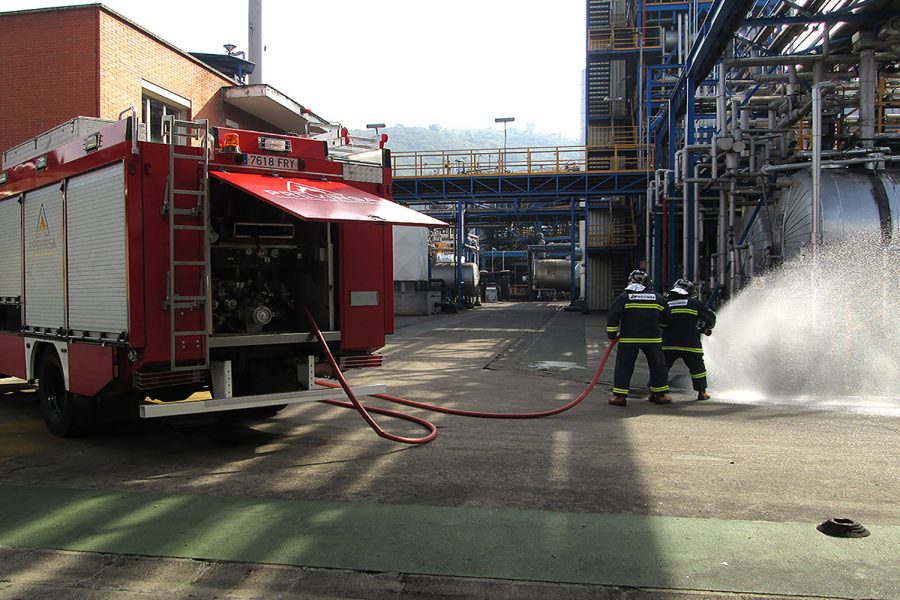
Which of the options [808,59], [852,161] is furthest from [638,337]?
[808,59]

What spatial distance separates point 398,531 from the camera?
444cm

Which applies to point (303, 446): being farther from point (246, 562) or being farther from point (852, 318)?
point (852, 318)

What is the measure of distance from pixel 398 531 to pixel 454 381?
6.87 m

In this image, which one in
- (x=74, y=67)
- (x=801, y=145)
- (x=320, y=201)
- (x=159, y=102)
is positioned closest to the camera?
(x=320, y=201)

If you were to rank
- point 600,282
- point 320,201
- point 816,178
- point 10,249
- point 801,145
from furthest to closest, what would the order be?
point 600,282 < point 801,145 < point 816,178 < point 10,249 < point 320,201

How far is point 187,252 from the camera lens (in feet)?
19.9

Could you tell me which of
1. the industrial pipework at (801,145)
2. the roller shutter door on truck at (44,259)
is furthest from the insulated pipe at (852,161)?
the roller shutter door on truck at (44,259)

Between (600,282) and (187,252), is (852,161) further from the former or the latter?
(600,282)

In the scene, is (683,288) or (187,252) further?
(683,288)

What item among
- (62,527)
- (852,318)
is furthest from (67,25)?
(852,318)

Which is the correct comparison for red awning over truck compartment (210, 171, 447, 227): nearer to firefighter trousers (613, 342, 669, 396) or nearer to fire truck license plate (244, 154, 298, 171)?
fire truck license plate (244, 154, 298, 171)

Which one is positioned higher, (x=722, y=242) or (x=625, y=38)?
(x=625, y=38)

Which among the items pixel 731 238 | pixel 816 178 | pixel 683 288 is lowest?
pixel 683 288

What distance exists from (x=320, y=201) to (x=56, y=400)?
3.93 metres
